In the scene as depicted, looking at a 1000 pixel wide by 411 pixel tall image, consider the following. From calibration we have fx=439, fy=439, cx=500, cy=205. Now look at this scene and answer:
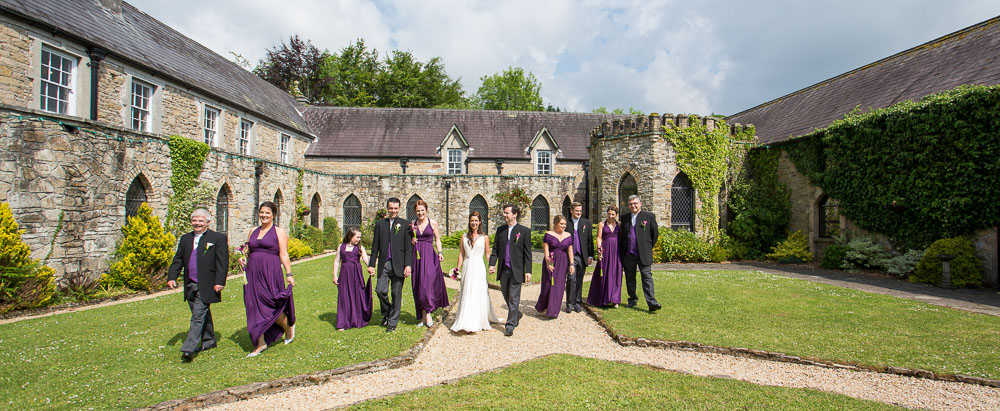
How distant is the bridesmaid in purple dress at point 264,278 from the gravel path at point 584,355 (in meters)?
1.41

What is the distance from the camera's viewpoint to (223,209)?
1492cm

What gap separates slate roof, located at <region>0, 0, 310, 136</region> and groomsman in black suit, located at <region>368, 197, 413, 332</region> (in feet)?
37.3

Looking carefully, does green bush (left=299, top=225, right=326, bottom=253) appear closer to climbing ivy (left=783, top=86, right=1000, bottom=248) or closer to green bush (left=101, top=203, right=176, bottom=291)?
green bush (left=101, top=203, right=176, bottom=291)

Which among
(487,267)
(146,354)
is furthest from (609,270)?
(146,354)

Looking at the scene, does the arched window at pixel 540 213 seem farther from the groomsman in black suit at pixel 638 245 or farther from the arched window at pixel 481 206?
the groomsman in black suit at pixel 638 245

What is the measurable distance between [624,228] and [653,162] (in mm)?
9329

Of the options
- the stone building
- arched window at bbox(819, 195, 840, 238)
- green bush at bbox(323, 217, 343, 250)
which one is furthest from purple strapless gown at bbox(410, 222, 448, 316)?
green bush at bbox(323, 217, 343, 250)

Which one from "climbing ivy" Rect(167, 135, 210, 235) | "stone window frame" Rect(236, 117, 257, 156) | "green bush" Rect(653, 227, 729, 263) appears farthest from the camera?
"stone window frame" Rect(236, 117, 257, 156)


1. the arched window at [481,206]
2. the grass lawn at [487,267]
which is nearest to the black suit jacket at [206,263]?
the grass lawn at [487,267]

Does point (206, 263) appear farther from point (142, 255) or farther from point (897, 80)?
point (897, 80)

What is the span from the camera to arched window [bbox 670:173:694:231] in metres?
17.0

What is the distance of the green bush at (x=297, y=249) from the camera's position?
55.9ft

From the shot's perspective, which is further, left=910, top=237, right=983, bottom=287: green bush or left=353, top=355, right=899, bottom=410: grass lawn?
left=910, top=237, right=983, bottom=287: green bush

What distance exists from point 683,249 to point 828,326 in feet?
31.3
